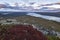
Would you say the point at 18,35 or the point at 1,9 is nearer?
the point at 18,35

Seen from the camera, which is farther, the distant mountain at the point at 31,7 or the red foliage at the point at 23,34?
the distant mountain at the point at 31,7

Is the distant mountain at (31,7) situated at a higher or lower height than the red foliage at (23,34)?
higher

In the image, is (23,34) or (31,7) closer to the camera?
(23,34)

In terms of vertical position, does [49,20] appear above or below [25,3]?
below

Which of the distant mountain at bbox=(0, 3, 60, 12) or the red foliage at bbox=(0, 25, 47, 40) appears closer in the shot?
the red foliage at bbox=(0, 25, 47, 40)

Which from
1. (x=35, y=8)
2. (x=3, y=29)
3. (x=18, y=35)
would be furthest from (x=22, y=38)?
(x=35, y=8)

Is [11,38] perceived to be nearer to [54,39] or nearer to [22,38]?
[22,38]

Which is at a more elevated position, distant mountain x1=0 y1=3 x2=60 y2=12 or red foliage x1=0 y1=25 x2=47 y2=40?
distant mountain x1=0 y1=3 x2=60 y2=12

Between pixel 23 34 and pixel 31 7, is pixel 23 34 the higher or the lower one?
the lower one
